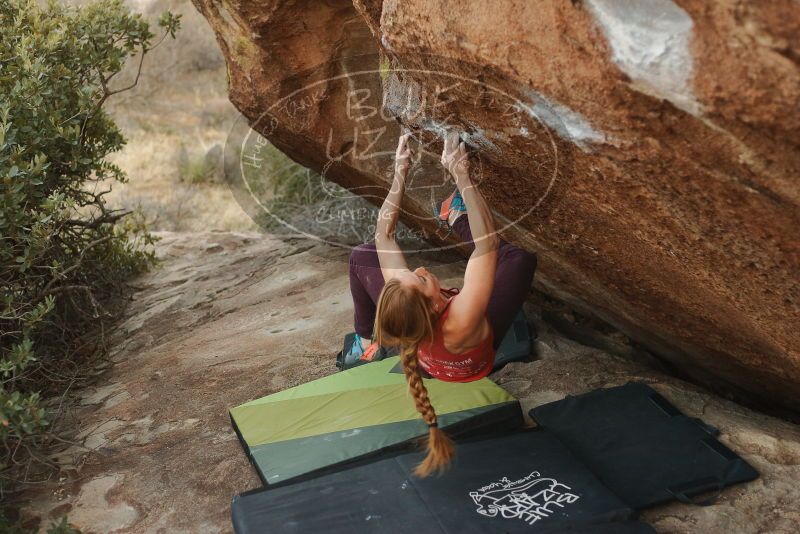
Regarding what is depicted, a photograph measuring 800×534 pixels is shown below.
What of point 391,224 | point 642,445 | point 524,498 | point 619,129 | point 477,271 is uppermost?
point 619,129

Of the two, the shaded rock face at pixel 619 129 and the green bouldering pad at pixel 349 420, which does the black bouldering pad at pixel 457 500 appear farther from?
the shaded rock face at pixel 619 129

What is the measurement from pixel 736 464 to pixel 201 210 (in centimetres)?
739

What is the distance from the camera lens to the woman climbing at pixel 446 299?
257 centimetres

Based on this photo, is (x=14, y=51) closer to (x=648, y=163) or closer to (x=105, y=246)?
(x=105, y=246)

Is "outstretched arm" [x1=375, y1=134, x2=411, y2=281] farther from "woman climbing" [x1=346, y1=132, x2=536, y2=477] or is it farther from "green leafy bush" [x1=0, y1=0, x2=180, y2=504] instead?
"green leafy bush" [x1=0, y1=0, x2=180, y2=504]

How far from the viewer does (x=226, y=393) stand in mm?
3742

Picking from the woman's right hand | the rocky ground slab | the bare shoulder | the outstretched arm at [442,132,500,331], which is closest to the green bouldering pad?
the rocky ground slab

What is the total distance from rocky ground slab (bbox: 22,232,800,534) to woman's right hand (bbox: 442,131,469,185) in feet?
3.79

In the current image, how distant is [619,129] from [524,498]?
1.24 meters

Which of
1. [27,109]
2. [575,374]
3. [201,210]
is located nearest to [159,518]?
[575,374]

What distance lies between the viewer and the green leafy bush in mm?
3523

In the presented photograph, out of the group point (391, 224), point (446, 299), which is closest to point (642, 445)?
point (446, 299)

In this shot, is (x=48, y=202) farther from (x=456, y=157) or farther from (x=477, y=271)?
(x=477, y=271)

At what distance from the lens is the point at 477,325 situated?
271 cm
